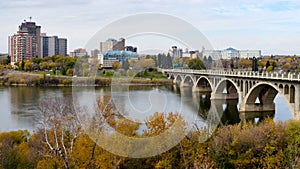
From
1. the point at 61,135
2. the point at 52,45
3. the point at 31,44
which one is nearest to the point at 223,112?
the point at 61,135

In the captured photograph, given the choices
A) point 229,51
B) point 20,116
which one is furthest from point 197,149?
point 229,51

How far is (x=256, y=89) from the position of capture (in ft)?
73.5

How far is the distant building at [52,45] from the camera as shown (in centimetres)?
9164

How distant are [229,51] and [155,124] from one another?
6459 cm

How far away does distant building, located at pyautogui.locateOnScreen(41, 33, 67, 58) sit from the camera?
91.6 m

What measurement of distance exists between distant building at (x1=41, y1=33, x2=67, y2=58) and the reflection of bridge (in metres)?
65.9

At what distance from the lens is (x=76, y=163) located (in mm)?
9078

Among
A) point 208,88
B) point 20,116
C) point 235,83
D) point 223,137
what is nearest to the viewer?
point 223,137

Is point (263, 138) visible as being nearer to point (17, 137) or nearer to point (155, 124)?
point (155, 124)

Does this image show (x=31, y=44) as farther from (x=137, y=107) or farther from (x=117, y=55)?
(x=117, y=55)

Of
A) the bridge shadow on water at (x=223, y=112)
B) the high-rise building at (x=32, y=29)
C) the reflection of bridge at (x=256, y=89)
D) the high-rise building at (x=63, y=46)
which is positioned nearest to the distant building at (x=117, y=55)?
the bridge shadow on water at (x=223, y=112)

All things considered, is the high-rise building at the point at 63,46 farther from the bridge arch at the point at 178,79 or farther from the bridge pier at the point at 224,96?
the bridge pier at the point at 224,96

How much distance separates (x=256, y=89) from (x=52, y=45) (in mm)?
78503

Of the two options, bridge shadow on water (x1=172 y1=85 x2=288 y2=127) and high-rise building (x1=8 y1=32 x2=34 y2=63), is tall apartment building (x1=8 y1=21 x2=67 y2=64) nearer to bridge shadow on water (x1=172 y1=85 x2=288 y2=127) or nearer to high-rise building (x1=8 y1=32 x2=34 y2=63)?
high-rise building (x1=8 y1=32 x2=34 y2=63)
